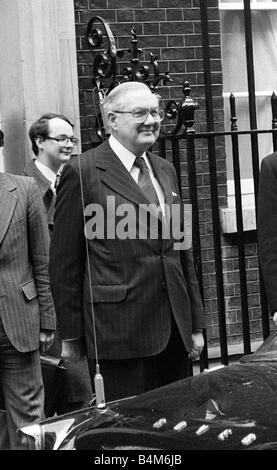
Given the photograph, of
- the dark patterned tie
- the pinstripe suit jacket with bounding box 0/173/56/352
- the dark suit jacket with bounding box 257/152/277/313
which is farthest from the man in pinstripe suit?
the dark suit jacket with bounding box 257/152/277/313

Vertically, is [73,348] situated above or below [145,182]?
below

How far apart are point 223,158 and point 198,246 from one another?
1986 millimetres

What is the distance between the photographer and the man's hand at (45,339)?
19.9 ft

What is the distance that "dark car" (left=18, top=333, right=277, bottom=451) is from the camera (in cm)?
367

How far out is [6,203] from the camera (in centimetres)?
604

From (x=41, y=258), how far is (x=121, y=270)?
73 centimetres

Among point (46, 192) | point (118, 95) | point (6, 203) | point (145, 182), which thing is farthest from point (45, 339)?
point (118, 95)

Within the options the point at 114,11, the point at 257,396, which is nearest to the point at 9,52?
the point at 114,11

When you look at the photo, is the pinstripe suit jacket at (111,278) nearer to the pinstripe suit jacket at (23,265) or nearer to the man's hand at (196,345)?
the man's hand at (196,345)

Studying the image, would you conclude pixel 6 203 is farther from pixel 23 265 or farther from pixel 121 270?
pixel 121 270

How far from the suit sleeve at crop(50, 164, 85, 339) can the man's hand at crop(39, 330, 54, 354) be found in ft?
1.73

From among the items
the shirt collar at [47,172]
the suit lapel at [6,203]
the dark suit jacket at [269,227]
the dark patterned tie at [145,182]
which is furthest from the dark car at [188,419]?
the shirt collar at [47,172]

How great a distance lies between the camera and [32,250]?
607cm

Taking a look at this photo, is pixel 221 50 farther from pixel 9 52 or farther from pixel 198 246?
pixel 198 246
